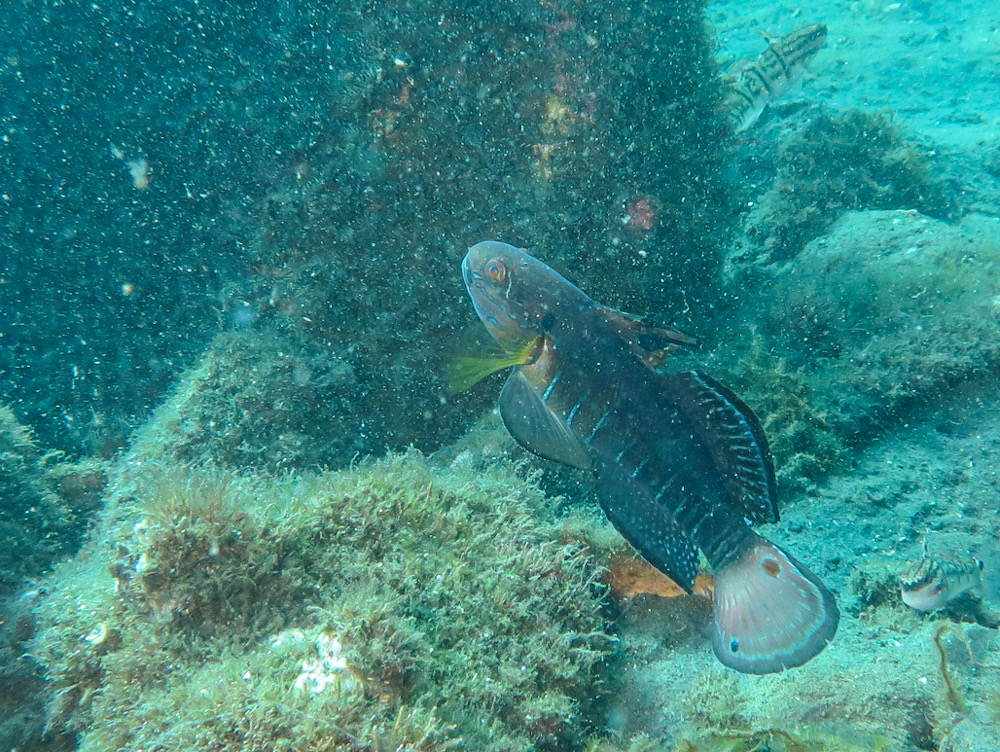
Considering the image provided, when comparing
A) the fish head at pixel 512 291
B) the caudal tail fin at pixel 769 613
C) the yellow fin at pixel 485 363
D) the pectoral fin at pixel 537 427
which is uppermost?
the fish head at pixel 512 291

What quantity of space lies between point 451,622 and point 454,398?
3.27 metres

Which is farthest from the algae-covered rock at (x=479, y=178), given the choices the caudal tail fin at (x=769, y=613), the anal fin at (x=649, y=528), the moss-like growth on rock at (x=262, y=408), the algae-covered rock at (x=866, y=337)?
the caudal tail fin at (x=769, y=613)

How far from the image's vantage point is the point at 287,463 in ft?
17.6

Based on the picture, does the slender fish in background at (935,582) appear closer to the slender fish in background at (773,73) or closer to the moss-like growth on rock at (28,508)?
the moss-like growth on rock at (28,508)

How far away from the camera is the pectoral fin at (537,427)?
121 inches

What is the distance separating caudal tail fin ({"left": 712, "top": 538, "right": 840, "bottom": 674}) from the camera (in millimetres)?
2445

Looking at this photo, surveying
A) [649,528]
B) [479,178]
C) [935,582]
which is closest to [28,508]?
[479,178]

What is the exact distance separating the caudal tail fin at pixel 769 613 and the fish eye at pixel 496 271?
217cm

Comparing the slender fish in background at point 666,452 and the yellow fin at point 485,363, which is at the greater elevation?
the yellow fin at point 485,363

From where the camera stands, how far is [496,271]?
3412 millimetres

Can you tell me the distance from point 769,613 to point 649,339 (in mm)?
1562

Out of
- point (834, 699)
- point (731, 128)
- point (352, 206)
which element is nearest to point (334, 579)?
point (834, 699)

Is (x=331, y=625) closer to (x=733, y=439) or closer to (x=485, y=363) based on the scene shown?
(x=485, y=363)

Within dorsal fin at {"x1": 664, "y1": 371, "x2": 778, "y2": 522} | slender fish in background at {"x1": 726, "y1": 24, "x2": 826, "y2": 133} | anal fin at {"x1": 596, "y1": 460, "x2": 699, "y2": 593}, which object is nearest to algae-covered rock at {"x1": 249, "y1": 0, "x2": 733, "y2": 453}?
dorsal fin at {"x1": 664, "y1": 371, "x2": 778, "y2": 522}
